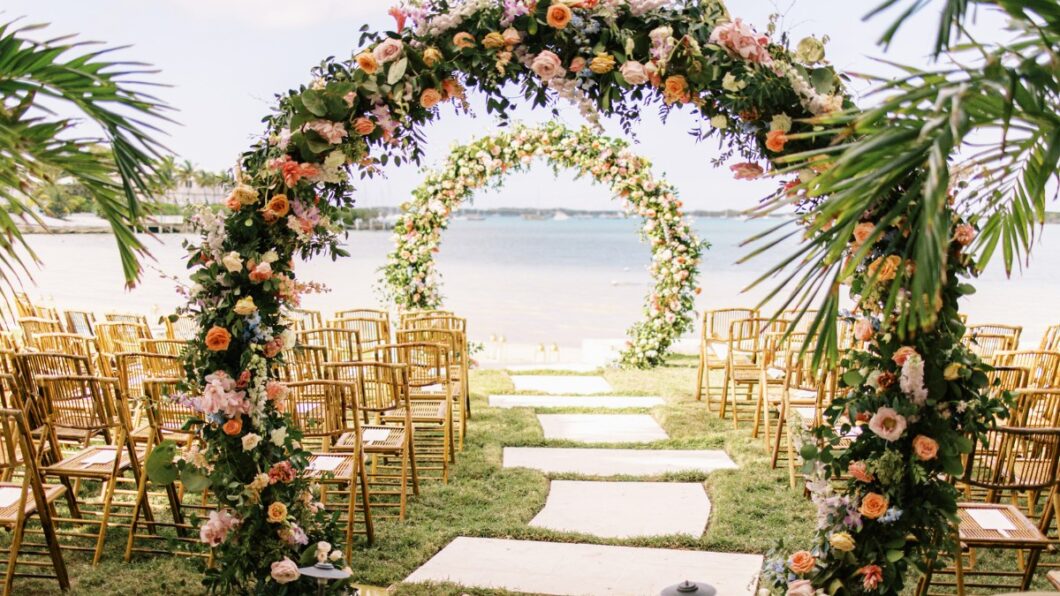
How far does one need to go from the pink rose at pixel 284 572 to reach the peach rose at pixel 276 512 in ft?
0.57

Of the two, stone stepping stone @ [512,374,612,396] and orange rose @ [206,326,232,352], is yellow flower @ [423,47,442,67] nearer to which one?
orange rose @ [206,326,232,352]

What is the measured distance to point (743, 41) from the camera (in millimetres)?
3852

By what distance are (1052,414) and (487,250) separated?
52.4m

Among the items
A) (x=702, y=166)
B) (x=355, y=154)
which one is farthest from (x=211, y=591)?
(x=702, y=166)

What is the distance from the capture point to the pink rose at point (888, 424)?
3.65 metres

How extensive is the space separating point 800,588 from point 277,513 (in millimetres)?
2144

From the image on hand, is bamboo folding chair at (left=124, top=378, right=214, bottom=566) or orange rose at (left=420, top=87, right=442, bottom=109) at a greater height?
orange rose at (left=420, top=87, right=442, bottom=109)

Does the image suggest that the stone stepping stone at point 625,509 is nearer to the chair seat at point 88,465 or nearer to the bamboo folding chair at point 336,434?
the bamboo folding chair at point 336,434

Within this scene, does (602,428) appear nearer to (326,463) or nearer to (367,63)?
(326,463)

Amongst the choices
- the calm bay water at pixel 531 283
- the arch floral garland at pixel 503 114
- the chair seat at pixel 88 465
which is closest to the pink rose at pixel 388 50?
the arch floral garland at pixel 503 114

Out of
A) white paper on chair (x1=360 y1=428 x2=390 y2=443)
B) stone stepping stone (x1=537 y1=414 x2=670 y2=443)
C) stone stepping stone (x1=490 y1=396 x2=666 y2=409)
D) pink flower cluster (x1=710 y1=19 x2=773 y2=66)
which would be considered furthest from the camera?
stone stepping stone (x1=490 y1=396 x2=666 y2=409)

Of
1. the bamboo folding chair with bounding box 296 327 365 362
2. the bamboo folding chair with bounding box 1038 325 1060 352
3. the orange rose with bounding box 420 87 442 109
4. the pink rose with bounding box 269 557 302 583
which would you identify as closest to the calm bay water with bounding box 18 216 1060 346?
the bamboo folding chair with bounding box 296 327 365 362

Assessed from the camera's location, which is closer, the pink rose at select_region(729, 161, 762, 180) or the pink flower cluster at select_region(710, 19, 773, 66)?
the pink flower cluster at select_region(710, 19, 773, 66)

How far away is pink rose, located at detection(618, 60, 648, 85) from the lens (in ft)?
12.9
